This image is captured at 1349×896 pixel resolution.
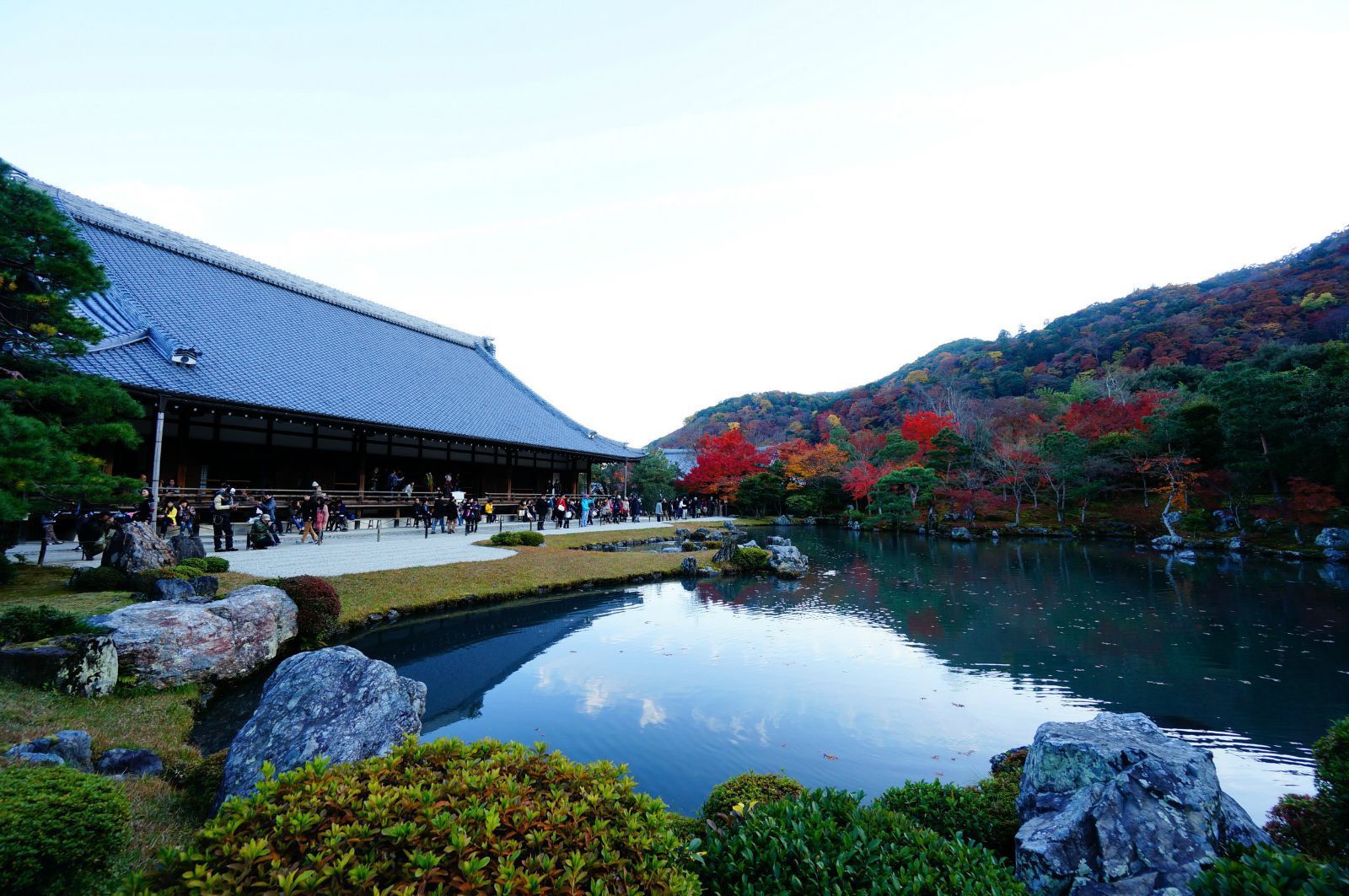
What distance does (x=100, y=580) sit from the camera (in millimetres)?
9320

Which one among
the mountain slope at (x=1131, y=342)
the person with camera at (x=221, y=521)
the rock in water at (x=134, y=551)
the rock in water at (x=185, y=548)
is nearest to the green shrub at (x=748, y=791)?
the rock in water at (x=134, y=551)

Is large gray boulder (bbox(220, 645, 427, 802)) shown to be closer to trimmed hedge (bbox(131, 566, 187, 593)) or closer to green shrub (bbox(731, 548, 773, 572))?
trimmed hedge (bbox(131, 566, 187, 593))

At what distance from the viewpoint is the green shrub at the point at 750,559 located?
18672 mm

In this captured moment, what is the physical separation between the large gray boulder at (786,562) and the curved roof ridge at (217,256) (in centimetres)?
2258

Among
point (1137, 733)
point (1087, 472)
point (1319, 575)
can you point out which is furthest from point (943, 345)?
point (1137, 733)

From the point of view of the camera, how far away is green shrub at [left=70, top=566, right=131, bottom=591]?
30.3ft

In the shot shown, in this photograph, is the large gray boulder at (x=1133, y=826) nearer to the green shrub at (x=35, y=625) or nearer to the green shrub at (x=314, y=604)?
the green shrub at (x=35, y=625)

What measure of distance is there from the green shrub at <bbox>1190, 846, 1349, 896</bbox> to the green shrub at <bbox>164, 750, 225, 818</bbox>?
5950 millimetres

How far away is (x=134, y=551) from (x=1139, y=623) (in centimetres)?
1955

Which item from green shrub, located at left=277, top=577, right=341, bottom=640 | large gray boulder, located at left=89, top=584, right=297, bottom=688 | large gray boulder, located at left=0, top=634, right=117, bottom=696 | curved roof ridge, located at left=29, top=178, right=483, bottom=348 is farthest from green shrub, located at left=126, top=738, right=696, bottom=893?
curved roof ridge, located at left=29, top=178, right=483, bottom=348

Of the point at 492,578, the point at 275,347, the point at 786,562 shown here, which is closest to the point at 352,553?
the point at 492,578

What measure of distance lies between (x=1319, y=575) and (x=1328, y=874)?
23.2 meters

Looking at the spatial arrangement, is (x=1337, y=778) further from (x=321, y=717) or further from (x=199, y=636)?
(x=199, y=636)

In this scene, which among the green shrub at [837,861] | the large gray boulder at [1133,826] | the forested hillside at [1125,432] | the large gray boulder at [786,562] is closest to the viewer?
the green shrub at [837,861]
